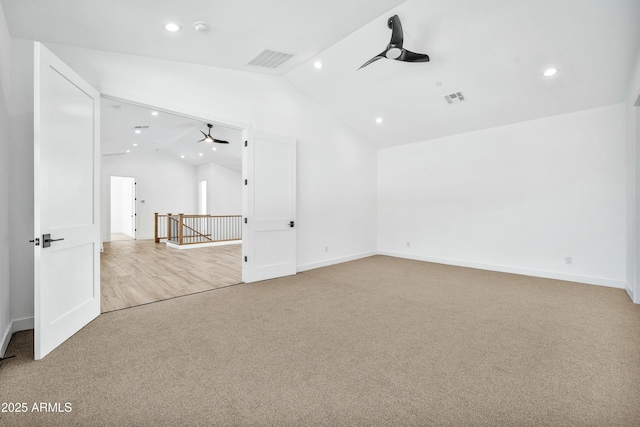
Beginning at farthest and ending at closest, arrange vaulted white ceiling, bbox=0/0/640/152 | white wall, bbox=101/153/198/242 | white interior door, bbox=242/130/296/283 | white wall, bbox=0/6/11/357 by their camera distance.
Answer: white wall, bbox=101/153/198/242
white interior door, bbox=242/130/296/283
vaulted white ceiling, bbox=0/0/640/152
white wall, bbox=0/6/11/357

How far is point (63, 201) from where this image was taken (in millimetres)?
2480

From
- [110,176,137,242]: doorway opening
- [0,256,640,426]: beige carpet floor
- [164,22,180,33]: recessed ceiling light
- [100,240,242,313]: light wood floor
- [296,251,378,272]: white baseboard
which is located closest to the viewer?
[0,256,640,426]: beige carpet floor

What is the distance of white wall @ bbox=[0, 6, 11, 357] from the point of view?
7.77 feet

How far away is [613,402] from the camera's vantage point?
170cm

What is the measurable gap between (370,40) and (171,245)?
25.5 feet

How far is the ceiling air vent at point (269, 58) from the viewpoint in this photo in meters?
3.93

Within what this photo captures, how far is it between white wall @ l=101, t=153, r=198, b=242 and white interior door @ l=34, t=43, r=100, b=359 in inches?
344

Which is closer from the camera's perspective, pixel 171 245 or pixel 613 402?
pixel 613 402

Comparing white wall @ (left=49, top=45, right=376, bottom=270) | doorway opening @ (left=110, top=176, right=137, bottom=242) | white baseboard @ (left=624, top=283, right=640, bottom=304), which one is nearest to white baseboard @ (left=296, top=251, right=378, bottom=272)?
white wall @ (left=49, top=45, right=376, bottom=270)

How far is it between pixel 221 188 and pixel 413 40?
10881mm

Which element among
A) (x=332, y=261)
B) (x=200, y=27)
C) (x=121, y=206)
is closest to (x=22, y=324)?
(x=200, y=27)

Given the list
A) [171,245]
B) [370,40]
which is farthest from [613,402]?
[171,245]

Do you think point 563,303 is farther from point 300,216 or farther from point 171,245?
point 171,245

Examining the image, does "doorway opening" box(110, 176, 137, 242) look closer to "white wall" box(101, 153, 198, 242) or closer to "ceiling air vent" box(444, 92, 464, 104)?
"white wall" box(101, 153, 198, 242)
